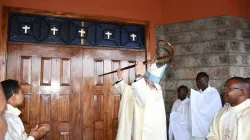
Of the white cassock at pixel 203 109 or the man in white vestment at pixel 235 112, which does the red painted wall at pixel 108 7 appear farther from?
the man in white vestment at pixel 235 112

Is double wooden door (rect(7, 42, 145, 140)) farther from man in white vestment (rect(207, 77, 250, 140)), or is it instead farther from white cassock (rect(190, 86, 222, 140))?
man in white vestment (rect(207, 77, 250, 140))

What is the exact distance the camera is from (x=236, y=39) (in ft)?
12.8

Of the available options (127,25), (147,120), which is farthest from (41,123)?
(127,25)

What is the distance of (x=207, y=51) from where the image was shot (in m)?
3.95

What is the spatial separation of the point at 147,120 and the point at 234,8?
2.34 m

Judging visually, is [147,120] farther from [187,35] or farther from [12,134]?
[187,35]

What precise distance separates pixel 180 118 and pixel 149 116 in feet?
3.90

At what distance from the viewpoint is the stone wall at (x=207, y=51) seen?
3.82 meters

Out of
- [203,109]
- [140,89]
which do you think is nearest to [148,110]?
[140,89]

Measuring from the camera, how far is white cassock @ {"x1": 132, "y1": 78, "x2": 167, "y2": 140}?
277 cm

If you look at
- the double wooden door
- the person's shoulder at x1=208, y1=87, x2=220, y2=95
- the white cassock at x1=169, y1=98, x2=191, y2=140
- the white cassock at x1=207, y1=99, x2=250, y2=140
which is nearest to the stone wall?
the person's shoulder at x1=208, y1=87, x2=220, y2=95

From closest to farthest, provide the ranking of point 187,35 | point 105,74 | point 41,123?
point 41,123 → point 105,74 → point 187,35

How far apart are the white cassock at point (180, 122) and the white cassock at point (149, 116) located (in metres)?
1.04

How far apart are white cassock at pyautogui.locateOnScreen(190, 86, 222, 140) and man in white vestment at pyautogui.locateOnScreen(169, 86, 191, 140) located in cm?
20
